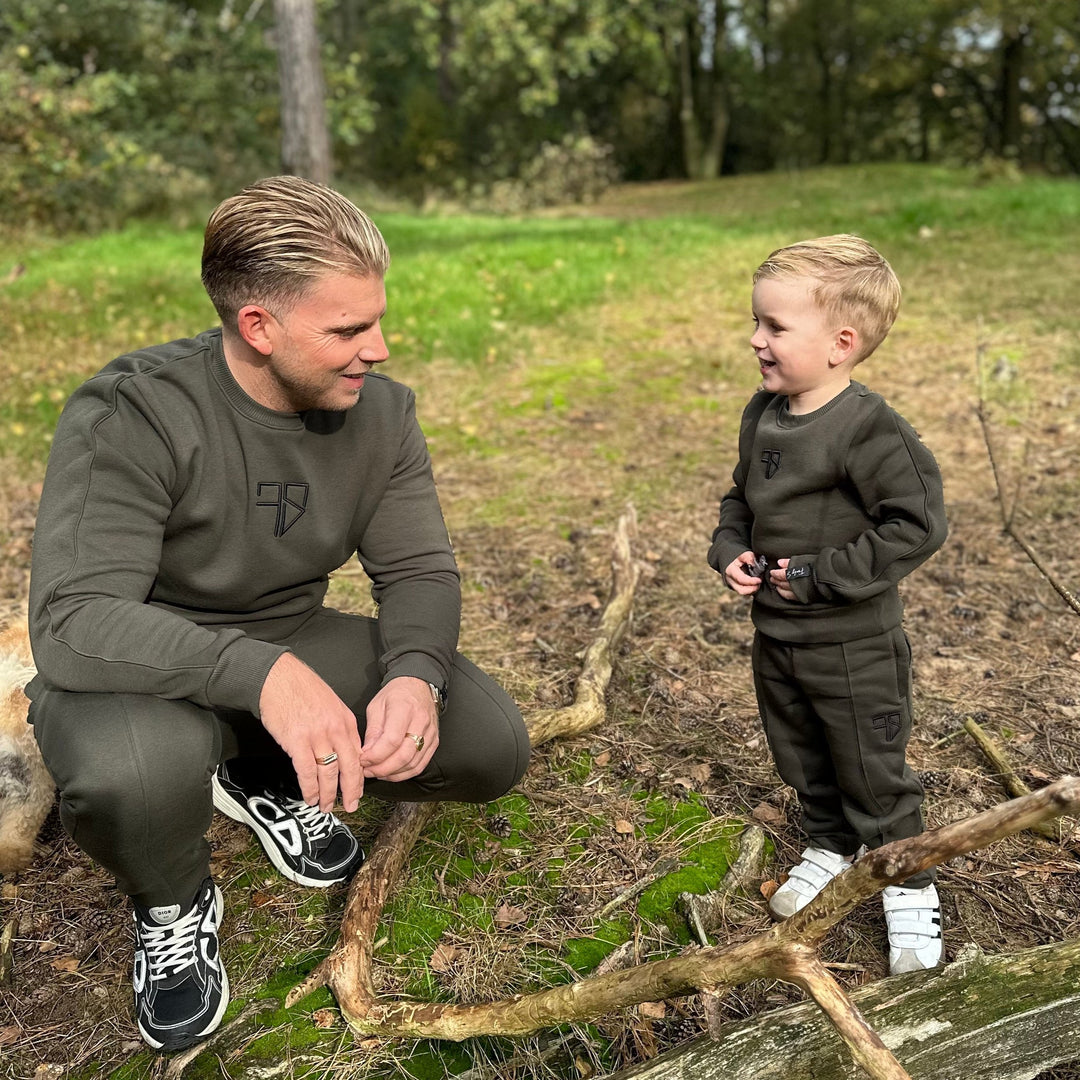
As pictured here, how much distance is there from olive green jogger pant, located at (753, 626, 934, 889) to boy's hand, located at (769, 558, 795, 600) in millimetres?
Result: 147

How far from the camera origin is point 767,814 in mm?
2893

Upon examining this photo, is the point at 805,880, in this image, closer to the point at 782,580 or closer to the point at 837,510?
the point at 782,580

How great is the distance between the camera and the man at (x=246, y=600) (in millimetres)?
2109

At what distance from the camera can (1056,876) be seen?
260 cm

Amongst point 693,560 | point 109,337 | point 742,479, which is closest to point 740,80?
point 109,337

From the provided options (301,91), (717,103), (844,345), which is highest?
(717,103)

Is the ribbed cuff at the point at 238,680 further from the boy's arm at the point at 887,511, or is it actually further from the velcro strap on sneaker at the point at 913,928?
the velcro strap on sneaker at the point at 913,928

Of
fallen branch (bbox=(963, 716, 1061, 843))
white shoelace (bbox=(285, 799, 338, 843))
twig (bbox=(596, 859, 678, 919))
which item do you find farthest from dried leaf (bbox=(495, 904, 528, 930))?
fallen branch (bbox=(963, 716, 1061, 843))

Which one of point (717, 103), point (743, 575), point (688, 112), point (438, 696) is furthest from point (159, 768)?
point (717, 103)

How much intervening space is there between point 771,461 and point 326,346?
3.73 feet

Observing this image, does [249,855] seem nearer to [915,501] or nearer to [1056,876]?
[915,501]

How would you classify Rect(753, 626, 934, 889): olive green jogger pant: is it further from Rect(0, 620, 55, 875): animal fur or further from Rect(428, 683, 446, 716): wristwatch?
Rect(0, 620, 55, 875): animal fur

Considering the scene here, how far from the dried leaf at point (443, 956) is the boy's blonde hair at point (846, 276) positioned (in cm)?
179

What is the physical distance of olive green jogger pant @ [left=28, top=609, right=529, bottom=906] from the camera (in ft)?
6.77
